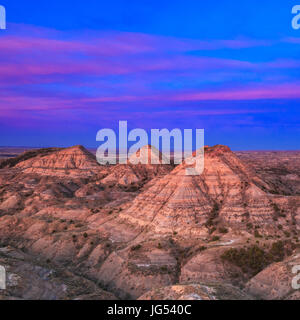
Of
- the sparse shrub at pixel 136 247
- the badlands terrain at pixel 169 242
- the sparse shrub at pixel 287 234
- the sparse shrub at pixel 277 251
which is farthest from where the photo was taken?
the sparse shrub at pixel 136 247

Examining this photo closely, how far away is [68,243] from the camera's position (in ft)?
191

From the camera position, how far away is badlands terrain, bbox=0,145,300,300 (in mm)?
36906

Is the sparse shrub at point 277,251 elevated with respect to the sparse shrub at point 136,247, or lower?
elevated

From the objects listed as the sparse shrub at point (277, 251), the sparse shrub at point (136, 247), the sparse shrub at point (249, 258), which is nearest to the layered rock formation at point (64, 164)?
the sparse shrub at point (136, 247)

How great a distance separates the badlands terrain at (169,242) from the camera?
36.9 m

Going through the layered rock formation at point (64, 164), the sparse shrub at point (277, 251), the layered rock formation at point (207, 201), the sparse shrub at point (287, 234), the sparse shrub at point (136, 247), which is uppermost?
the layered rock formation at point (64, 164)

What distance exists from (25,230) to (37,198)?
21027 millimetres

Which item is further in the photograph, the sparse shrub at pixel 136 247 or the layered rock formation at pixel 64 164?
the layered rock formation at pixel 64 164

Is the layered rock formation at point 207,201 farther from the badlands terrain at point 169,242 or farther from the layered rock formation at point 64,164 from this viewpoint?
the layered rock formation at point 64,164

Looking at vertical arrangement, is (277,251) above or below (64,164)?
below

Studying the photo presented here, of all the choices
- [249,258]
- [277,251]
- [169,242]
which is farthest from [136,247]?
[277,251]

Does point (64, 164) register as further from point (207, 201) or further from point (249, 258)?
point (249, 258)

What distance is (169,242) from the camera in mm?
49625
